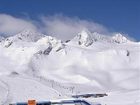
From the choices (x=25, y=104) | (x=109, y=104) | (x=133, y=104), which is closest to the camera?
(x=25, y=104)

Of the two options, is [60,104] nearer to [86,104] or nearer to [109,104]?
[86,104]

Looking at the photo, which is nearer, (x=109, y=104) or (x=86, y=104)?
(x=86, y=104)

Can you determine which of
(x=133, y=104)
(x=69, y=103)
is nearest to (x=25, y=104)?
(x=69, y=103)

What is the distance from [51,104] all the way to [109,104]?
31687 millimetres

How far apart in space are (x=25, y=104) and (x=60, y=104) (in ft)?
23.1

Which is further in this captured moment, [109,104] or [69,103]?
[109,104]

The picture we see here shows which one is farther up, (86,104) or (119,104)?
(119,104)

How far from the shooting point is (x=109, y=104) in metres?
95.9

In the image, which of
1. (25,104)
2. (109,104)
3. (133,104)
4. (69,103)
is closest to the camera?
(69,103)

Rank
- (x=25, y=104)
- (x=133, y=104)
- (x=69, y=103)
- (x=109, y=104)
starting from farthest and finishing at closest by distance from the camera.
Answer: (x=109, y=104) < (x=133, y=104) < (x=25, y=104) < (x=69, y=103)

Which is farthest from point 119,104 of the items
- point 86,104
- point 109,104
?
point 86,104

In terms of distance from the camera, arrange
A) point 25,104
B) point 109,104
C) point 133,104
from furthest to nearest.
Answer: point 109,104, point 133,104, point 25,104

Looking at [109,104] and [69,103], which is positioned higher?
[109,104]

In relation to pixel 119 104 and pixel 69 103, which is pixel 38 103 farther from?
pixel 119 104
